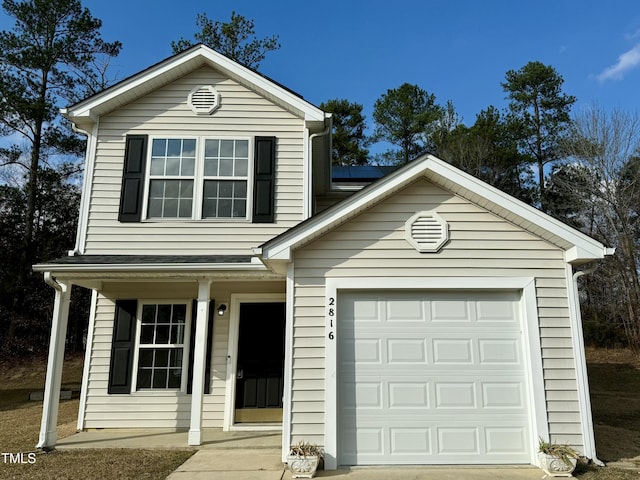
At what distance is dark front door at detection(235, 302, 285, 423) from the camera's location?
7.77 m

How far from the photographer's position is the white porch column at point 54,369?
6492 mm

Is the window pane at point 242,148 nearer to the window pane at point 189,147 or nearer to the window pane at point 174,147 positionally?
the window pane at point 189,147

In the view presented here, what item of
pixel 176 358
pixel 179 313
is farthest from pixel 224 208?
pixel 176 358

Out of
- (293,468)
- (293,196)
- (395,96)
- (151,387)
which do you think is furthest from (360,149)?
(293,468)

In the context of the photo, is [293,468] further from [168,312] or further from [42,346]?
[42,346]

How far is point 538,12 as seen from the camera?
36.4 ft

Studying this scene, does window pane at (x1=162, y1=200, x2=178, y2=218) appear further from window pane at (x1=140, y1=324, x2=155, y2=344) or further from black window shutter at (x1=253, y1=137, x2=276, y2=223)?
window pane at (x1=140, y1=324, x2=155, y2=344)

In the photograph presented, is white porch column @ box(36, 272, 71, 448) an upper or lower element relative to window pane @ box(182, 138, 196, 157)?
lower

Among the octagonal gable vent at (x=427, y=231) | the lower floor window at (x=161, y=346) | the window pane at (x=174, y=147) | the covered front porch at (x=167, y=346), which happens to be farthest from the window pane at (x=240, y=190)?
the octagonal gable vent at (x=427, y=231)

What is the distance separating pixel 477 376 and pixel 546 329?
1.07m

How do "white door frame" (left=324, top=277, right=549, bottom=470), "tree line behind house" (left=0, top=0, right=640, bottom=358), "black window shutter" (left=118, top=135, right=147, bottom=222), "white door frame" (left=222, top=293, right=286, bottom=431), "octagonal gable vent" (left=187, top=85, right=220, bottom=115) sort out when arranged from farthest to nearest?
"tree line behind house" (left=0, top=0, right=640, bottom=358), "octagonal gable vent" (left=187, top=85, right=220, bottom=115), "black window shutter" (left=118, top=135, right=147, bottom=222), "white door frame" (left=222, top=293, right=286, bottom=431), "white door frame" (left=324, top=277, right=549, bottom=470)

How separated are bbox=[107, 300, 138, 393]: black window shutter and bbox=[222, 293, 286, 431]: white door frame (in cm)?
169

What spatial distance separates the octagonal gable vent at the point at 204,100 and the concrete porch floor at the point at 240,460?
5629mm

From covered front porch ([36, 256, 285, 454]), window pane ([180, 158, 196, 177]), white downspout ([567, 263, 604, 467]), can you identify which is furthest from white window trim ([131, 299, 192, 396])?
white downspout ([567, 263, 604, 467])
